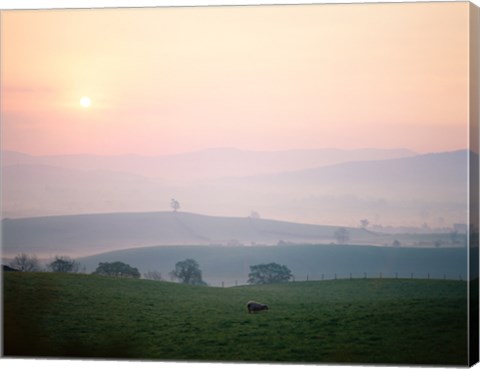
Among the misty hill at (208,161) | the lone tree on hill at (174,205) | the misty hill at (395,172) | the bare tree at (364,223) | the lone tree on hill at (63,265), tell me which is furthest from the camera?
the lone tree on hill at (63,265)

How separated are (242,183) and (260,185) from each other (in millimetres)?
A: 176

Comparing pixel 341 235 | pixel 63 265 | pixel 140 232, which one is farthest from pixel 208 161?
pixel 63 265

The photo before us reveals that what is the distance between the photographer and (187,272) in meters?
11.9

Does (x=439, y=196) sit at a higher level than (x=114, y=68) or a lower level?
lower

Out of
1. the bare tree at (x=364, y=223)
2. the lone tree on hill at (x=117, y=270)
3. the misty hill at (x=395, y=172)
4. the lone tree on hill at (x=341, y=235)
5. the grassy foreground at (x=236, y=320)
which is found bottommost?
the grassy foreground at (x=236, y=320)

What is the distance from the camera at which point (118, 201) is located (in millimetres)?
12023

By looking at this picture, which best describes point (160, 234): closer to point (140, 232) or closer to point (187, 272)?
point (140, 232)

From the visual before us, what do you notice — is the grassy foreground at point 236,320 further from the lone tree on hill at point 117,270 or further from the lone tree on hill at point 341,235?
the lone tree on hill at point 341,235

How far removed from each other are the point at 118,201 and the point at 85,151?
0.58 metres

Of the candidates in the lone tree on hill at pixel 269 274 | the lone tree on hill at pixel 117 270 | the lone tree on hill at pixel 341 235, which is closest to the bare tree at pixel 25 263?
the lone tree on hill at pixel 117 270

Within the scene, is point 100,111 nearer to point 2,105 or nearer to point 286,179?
point 2,105

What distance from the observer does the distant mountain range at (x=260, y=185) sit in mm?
11555

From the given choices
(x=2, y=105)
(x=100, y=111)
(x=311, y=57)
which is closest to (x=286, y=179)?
(x=311, y=57)

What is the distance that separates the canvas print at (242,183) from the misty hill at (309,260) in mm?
18
